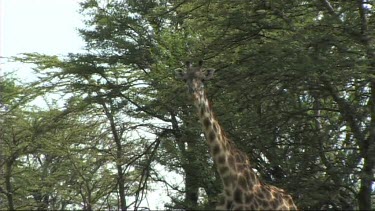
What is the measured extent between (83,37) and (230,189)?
421 inches

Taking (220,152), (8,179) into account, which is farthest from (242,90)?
(8,179)

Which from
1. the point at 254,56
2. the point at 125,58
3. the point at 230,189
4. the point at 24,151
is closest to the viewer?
the point at 230,189

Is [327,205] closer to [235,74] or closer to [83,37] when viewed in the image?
[235,74]

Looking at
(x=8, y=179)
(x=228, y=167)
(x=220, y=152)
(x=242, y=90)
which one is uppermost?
(x=8, y=179)

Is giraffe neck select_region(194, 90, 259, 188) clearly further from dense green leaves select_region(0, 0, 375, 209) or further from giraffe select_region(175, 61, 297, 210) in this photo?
dense green leaves select_region(0, 0, 375, 209)

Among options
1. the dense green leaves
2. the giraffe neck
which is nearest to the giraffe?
the giraffe neck

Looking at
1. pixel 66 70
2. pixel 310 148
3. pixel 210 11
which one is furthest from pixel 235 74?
pixel 66 70

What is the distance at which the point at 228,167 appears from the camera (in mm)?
8336

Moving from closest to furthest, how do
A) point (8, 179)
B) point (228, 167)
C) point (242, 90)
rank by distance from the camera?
point (228, 167) → point (242, 90) → point (8, 179)

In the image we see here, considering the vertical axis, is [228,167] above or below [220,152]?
below

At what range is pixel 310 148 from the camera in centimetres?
1225

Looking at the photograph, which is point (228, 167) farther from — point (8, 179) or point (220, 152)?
point (8, 179)

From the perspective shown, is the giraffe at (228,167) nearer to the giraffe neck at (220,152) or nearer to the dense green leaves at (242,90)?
the giraffe neck at (220,152)

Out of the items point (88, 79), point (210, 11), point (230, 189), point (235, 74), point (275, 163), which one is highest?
point (88, 79)
